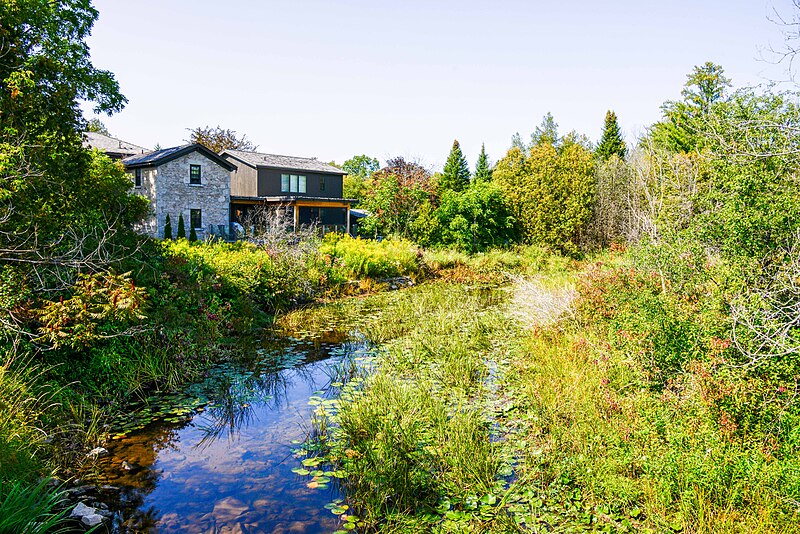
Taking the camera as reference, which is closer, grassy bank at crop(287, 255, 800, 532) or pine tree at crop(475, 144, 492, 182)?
grassy bank at crop(287, 255, 800, 532)

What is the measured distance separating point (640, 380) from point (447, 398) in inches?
103

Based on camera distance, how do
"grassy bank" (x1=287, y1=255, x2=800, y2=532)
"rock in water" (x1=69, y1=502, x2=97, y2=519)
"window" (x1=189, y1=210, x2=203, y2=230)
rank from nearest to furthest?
1. "grassy bank" (x1=287, y1=255, x2=800, y2=532)
2. "rock in water" (x1=69, y1=502, x2=97, y2=519)
3. "window" (x1=189, y1=210, x2=203, y2=230)

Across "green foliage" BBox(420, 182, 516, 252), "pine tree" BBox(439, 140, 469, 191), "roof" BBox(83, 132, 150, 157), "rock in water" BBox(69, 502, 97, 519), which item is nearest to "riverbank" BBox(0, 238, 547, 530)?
"rock in water" BBox(69, 502, 97, 519)

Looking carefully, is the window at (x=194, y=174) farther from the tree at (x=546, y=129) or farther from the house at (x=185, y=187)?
the tree at (x=546, y=129)

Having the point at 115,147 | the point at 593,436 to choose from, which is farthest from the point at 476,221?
the point at 115,147

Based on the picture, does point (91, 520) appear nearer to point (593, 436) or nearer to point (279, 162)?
point (593, 436)

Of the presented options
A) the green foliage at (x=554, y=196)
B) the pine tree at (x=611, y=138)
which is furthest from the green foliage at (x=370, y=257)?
the pine tree at (x=611, y=138)

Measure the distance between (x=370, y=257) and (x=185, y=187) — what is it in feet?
44.4

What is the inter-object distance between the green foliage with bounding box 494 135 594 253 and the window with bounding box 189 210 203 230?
16572mm

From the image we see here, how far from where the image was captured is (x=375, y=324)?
1252 cm

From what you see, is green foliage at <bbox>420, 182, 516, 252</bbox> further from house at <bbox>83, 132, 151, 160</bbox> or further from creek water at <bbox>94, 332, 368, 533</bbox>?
house at <bbox>83, 132, 151, 160</bbox>

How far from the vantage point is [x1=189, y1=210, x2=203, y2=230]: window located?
2730 cm

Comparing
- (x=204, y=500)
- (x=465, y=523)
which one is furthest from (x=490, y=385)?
(x=204, y=500)

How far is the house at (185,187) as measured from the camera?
85.4 feet
